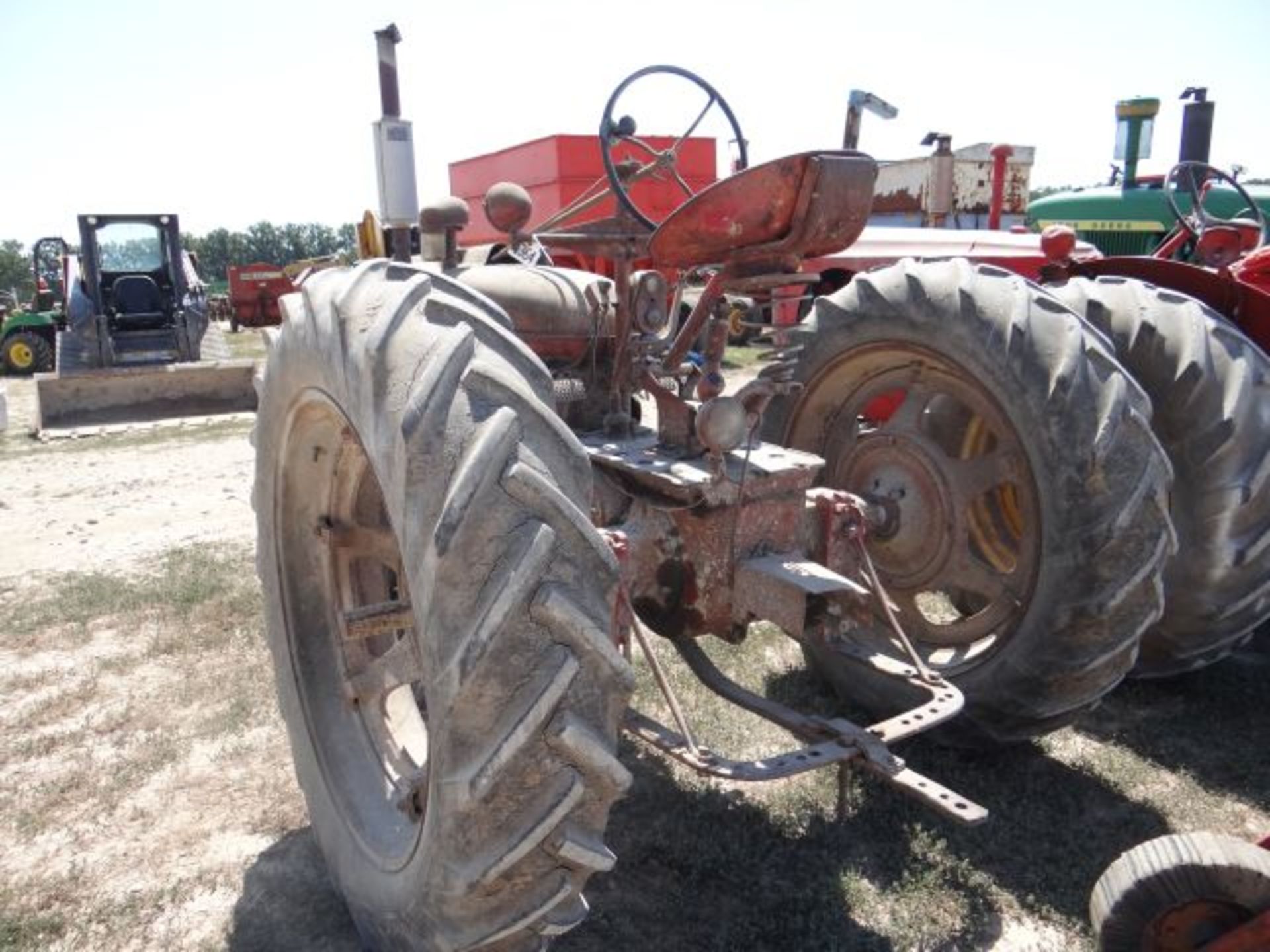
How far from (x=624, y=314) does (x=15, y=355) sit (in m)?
16.7

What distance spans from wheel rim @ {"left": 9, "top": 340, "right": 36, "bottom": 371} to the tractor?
607 inches

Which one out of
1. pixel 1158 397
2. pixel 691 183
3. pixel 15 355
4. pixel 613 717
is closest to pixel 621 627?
pixel 613 717

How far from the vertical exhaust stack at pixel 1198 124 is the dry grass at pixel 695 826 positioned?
16.3 feet

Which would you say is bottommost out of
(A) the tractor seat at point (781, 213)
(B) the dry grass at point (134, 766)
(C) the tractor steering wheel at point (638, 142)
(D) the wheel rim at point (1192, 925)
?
(B) the dry grass at point (134, 766)

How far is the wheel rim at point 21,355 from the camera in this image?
16031 mm

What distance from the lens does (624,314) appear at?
294 centimetres

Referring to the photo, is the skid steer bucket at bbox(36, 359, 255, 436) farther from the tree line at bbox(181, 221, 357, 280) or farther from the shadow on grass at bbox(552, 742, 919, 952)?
the tree line at bbox(181, 221, 357, 280)

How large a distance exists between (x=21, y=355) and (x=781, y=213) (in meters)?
17.4

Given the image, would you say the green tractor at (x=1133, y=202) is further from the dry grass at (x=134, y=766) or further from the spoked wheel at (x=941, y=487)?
the dry grass at (x=134, y=766)

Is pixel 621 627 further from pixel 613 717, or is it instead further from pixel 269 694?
pixel 269 694

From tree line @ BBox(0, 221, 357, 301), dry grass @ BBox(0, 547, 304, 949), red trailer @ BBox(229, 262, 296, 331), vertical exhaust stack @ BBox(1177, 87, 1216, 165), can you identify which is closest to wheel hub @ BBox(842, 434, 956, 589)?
dry grass @ BBox(0, 547, 304, 949)

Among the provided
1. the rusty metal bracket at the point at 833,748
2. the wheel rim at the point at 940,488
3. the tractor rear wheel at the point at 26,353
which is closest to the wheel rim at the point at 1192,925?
the rusty metal bracket at the point at 833,748

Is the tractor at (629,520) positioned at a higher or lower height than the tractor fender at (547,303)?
lower

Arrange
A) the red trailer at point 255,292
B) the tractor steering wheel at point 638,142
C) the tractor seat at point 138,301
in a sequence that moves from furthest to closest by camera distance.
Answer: the red trailer at point 255,292 < the tractor seat at point 138,301 < the tractor steering wheel at point 638,142
